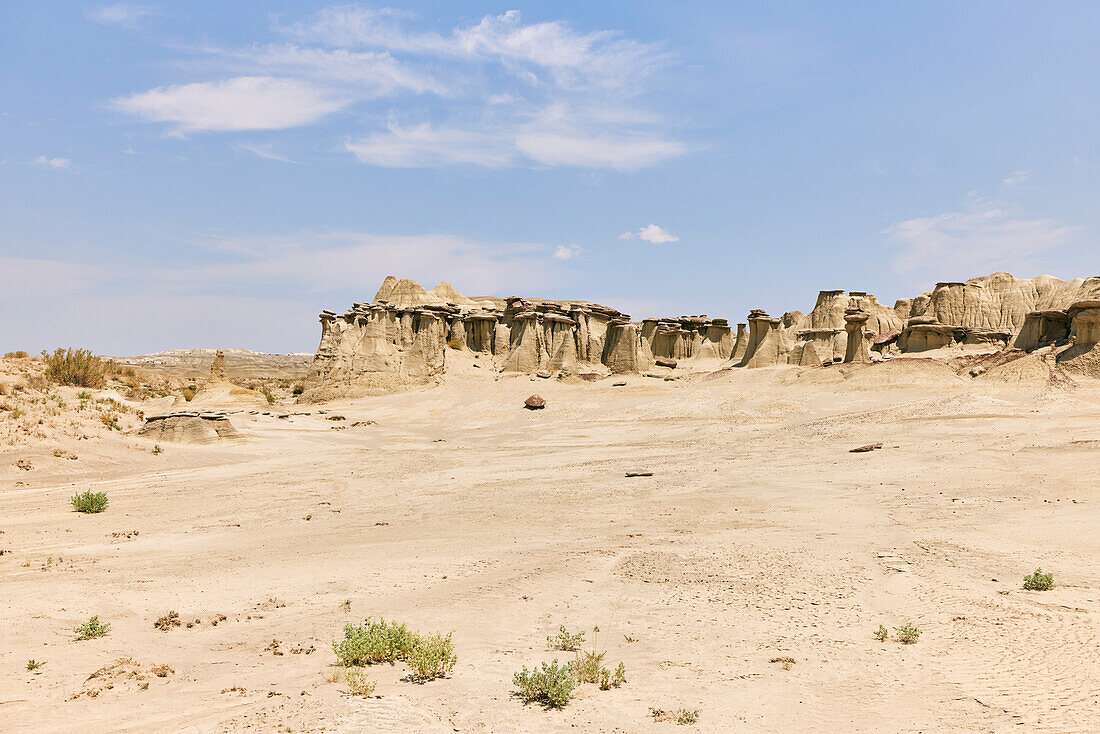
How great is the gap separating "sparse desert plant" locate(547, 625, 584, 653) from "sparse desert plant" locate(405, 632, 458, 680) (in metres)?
1.03

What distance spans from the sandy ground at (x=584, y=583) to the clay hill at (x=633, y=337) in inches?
921

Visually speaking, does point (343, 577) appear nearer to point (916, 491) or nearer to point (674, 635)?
point (674, 635)

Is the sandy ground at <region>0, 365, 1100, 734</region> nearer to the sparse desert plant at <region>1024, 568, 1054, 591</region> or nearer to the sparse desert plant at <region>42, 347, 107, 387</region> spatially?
the sparse desert plant at <region>1024, 568, 1054, 591</region>

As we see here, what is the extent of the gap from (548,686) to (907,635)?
3546mm

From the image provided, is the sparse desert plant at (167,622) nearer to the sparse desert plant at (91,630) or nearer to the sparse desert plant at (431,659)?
the sparse desert plant at (91,630)

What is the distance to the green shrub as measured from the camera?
556 cm

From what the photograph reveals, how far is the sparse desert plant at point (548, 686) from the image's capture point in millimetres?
4887

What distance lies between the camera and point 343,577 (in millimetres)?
8359

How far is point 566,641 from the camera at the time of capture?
591 cm

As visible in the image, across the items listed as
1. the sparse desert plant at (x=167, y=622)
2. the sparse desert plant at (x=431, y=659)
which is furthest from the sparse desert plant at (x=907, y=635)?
the sparse desert plant at (x=167, y=622)

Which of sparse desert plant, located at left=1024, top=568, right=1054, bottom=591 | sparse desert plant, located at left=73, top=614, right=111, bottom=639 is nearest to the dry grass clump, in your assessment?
sparse desert plant, located at left=73, top=614, right=111, bottom=639

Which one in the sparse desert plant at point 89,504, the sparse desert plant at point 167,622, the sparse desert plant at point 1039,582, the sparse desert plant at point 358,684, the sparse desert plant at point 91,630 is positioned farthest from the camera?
the sparse desert plant at point 89,504

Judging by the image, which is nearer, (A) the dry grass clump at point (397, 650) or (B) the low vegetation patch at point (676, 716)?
(B) the low vegetation patch at point (676, 716)

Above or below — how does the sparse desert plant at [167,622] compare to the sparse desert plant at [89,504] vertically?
above
